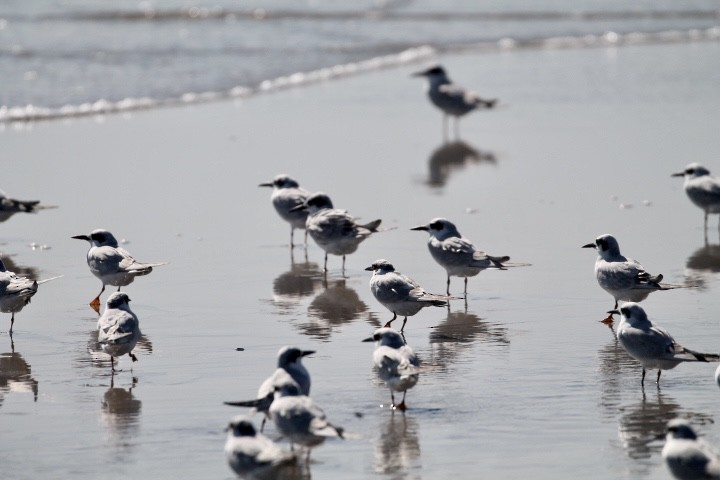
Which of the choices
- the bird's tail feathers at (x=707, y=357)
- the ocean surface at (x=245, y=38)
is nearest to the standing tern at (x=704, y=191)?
the bird's tail feathers at (x=707, y=357)

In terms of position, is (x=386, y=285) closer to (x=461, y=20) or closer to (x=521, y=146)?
(x=521, y=146)

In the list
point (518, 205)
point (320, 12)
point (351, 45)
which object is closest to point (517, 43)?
point (351, 45)

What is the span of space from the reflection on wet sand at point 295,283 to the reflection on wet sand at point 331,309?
129mm

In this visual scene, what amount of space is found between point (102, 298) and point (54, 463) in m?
3.75

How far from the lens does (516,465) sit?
→ 6762 mm

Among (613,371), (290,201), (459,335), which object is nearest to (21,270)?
(290,201)

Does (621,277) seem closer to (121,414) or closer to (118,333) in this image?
(118,333)

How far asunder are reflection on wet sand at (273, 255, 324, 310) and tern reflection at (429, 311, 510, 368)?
1.28 meters

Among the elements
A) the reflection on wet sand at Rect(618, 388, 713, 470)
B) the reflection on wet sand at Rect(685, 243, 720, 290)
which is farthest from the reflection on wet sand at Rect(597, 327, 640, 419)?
the reflection on wet sand at Rect(685, 243, 720, 290)

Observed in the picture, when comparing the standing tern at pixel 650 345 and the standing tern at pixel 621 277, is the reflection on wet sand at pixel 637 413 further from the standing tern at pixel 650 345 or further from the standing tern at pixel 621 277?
the standing tern at pixel 621 277

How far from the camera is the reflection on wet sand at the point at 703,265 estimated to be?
35.3ft

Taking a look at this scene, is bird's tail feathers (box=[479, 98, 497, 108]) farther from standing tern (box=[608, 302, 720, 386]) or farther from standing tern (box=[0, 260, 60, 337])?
standing tern (box=[608, 302, 720, 386])

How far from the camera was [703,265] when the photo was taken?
11242 millimetres

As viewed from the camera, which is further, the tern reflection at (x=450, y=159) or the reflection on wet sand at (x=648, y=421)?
the tern reflection at (x=450, y=159)
